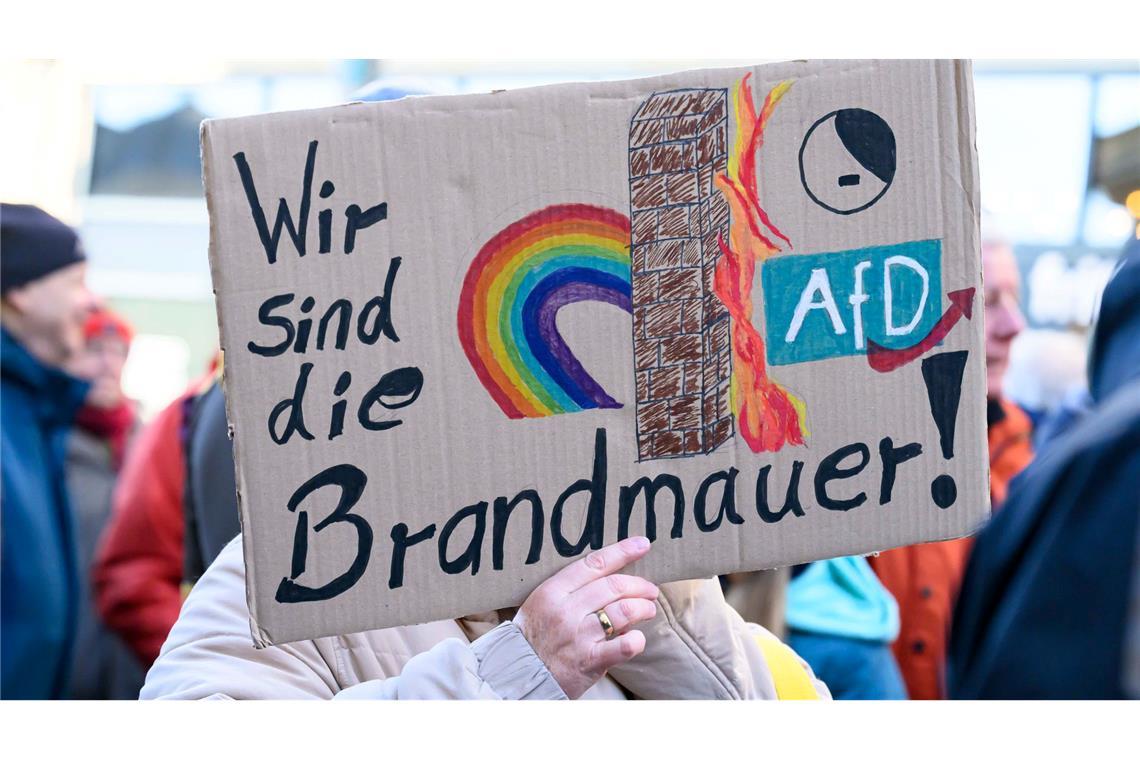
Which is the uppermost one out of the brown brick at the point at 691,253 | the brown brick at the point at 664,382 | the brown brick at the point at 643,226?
the brown brick at the point at 643,226

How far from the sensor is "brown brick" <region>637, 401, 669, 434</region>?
4.30 feet

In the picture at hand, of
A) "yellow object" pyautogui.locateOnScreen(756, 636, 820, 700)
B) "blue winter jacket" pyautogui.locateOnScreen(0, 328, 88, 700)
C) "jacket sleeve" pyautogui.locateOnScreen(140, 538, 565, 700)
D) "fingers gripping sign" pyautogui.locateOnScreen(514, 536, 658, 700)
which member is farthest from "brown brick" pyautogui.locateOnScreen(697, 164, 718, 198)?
"blue winter jacket" pyautogui.locateOnScreen(0, 328, 88, 700)

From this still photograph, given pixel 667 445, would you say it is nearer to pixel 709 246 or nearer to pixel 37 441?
pixel 709 246

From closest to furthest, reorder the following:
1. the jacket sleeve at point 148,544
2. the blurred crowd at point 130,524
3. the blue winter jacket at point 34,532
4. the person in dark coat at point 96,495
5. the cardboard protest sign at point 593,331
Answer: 1. the cardboard protest sign at point 593,331
2. the blurred crowd at point 130,524
3. the blue winter jacket at point 34,532
4. the jacket sleeve at point 148,544
5. the person in dark coat at point 96,495

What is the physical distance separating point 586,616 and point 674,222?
0.43 meters

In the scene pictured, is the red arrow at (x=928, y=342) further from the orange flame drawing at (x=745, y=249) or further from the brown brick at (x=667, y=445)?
the brown brick at (x=667, y=445)

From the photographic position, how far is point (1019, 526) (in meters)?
1.10

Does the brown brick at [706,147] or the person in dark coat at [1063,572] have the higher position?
the brown brick at [706,147]

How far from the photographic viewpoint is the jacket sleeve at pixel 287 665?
4.20 ft

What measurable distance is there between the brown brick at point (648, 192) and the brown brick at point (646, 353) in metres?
0.14

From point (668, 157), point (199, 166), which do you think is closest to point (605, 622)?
point (668, 157)

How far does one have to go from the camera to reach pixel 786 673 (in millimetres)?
1571

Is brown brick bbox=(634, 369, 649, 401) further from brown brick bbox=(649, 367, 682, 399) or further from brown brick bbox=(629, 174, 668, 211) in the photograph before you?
brown brick bbox=(629, 174, 668, 211)

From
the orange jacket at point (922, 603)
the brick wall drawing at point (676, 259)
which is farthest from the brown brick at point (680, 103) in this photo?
the orange jacket at point (922, 603)
